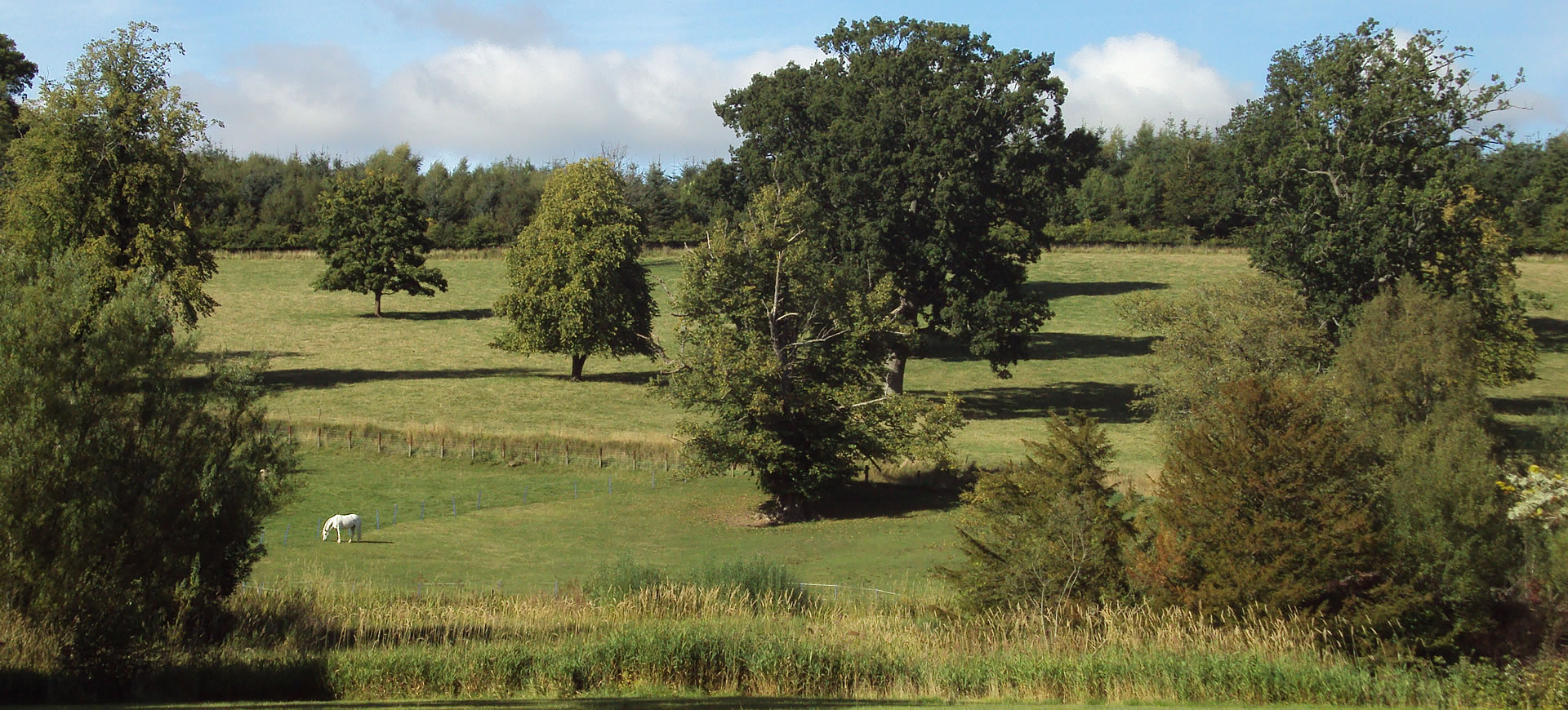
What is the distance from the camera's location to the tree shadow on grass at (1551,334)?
219 ft

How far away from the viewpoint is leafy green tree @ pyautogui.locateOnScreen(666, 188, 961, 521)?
36500 millimetres

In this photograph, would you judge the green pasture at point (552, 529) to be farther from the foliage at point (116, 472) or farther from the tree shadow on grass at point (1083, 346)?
the tree shadow on grass at point (1083, 346)

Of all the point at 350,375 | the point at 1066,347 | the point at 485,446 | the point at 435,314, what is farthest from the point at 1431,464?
the point at 435,314

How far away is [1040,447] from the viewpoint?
2348 centimetres

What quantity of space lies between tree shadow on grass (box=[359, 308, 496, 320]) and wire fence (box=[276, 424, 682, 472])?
1255 inches

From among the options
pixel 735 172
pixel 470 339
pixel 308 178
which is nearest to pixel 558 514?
pixel 735 172

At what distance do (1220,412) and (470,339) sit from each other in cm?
5346

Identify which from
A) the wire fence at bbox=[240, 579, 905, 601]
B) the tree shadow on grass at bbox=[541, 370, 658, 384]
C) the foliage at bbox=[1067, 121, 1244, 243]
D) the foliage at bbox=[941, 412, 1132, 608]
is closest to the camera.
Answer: the foliage at bbox=[941, 412, 1132, 608]

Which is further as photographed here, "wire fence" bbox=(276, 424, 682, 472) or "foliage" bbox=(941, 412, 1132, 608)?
"wire fence" bbox=(276, 424, 682, 472)

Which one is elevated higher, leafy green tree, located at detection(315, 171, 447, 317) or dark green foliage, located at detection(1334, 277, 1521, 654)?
leafy green tree, located at detection(315, 171, 447, 317)

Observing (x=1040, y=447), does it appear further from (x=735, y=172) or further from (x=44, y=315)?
(x=735, y=172)

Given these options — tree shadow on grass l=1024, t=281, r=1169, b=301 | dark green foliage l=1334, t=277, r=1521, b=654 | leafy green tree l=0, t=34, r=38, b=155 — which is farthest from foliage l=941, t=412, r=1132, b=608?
leafy green tree l=0, t=34, r=38, b=155

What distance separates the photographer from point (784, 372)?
3741cm

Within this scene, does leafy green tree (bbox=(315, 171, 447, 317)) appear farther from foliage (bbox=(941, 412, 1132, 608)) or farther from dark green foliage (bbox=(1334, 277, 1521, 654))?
foliage (bbox=(941, 412, 1132, 608))
